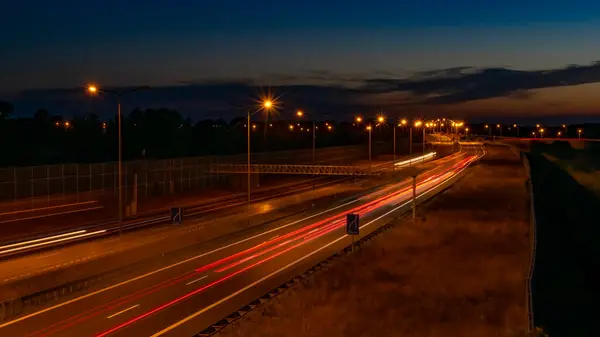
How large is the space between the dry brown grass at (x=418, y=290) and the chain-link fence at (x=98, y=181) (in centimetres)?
2787

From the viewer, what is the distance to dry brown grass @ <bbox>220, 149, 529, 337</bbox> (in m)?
22.5

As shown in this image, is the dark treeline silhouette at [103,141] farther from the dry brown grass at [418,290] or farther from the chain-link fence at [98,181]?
the dry brown grass at [418,290]

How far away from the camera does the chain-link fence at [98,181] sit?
5428 centimetres

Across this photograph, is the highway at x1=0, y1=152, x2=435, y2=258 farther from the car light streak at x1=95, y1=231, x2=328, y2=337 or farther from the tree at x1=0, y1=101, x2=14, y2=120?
the tree at x1=0, y1=101, x2=14, y2=120

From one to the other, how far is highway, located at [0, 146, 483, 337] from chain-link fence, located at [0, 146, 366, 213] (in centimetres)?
1902

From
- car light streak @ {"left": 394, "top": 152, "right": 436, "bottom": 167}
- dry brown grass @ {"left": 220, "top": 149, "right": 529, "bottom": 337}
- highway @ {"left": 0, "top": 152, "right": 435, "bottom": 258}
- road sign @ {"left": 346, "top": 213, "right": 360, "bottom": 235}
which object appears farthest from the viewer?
car light streak @ {"left": 394, "top": 152, "right": 436, "bottom": 167}

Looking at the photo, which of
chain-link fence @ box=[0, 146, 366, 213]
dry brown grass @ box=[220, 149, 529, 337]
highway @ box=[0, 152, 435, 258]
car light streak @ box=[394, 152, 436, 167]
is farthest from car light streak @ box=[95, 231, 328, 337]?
car light streak @ box=[394, 152, 436, 167]

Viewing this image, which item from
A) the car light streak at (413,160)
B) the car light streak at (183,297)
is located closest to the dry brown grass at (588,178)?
the car light streak at (413,160)

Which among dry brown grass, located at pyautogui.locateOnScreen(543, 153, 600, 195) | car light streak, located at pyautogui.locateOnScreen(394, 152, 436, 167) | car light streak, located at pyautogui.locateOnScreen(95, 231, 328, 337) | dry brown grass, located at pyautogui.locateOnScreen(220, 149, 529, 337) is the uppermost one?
car light streak, located at pyautogui.locateOnScreen(394, 152, 436, 167)

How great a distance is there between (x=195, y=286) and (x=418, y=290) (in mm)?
9783

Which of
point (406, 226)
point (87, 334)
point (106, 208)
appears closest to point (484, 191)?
point (406, 226)

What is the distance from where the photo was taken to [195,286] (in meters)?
28.4

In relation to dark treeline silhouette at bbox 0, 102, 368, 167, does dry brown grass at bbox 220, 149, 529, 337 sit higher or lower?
lower

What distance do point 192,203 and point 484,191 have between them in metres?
35.4
